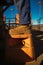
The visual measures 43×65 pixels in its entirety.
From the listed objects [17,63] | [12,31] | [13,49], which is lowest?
[17,63]

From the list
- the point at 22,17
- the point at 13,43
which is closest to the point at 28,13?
the point at 22,17

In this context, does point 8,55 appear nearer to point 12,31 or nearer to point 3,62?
point 3,62

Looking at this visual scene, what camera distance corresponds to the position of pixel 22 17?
3557mm

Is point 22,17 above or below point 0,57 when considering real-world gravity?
above

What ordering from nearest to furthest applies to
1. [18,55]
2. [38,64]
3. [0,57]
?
[38,64] → [18,55] → [0,57]

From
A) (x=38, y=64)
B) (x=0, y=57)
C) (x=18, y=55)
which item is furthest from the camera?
(x=0, y=57)

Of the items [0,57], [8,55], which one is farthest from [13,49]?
[0,57]

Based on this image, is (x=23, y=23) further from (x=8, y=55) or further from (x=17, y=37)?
(x=8, y=55)

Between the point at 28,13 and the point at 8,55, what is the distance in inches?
34.2

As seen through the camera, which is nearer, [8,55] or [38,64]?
[38,64]

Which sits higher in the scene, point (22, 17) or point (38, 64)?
point (22, 17)

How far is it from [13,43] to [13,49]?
278 millimetres

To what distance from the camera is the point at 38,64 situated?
11.1ft

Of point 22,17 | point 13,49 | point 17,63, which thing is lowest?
point 17,63
